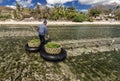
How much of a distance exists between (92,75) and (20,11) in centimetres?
7254

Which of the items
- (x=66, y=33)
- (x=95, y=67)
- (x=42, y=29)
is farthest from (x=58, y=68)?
(x=66, y=33)

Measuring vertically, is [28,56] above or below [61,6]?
below

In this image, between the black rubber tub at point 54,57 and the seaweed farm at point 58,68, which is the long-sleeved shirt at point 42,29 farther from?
the black rubber tub at point 54,57

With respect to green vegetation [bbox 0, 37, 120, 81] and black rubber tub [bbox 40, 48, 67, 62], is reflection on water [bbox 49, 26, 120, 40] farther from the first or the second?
black rubber tub [bbox 40, 48, 67, 62]

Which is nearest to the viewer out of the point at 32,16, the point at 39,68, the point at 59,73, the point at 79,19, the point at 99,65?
the point at 59,73

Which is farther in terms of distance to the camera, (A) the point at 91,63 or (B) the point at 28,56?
(B) the point at 28,56

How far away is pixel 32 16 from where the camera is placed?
254 feet

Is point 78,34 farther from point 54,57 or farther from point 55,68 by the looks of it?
point 55,68

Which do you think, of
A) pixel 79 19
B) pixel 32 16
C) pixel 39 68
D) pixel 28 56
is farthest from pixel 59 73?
pixel 32 16

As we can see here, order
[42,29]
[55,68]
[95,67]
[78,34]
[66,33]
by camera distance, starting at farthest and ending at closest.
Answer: [66,33]
[78,34]
[42,29]
[95,67]
[55,68]

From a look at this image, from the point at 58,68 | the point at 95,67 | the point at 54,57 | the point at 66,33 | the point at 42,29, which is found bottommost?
the point at 66,33

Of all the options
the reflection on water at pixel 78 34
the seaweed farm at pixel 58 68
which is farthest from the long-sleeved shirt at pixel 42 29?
the reflection on water at pixel 78 34

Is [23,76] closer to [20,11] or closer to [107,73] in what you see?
[107,73]

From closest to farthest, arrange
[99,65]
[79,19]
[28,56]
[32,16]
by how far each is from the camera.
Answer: [99,65] < [28,56] < [79,19] < [32,16]
